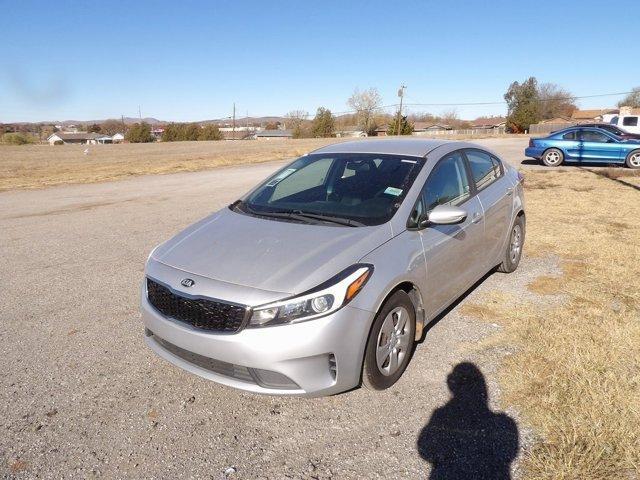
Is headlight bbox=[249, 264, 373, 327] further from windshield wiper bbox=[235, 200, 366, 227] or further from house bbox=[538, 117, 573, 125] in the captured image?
house bbox=[538, 117, 573, 125]

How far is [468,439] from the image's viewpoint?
8.32ft

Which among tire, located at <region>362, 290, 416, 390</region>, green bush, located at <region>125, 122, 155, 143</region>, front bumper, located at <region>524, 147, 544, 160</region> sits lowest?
tire, located at <region>362, 290, 416, 390</region>

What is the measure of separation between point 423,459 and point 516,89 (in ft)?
311

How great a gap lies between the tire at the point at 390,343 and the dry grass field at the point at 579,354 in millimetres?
685

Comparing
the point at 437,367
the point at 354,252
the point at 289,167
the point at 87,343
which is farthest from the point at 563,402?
the point at 87,343

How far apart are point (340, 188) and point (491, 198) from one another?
5.32ft

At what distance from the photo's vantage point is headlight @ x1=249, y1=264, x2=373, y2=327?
8.28 feet

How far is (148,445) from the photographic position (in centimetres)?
253

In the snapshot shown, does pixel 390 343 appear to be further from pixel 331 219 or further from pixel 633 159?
pixel 633 159

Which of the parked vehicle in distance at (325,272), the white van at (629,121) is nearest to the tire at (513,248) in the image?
the parked vehicle in distance at (325,272)

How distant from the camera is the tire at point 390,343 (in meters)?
2.80

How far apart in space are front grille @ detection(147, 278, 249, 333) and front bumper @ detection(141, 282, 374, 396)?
0.04 metres

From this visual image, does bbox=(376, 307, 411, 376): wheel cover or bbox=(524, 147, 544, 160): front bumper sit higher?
bbox=(524, 147, 544, 160): front bumper

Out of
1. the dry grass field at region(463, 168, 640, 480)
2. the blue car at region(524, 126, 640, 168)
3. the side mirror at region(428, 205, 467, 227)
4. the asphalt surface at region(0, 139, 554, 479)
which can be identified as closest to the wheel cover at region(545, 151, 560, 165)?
the blue car at region(524, 126, 640, 168)
